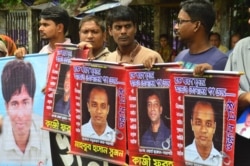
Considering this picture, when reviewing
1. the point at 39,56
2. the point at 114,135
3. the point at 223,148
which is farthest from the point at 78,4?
the point at 223,148

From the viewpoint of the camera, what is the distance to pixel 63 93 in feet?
15.5

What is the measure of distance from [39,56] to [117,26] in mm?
827

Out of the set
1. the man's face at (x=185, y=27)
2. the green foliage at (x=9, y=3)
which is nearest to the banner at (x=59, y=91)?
the man's face at (x=185, y=27)

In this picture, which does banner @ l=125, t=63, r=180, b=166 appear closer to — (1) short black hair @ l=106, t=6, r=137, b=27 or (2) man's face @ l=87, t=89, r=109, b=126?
(2) man's face @ l=87, t=89, r=109, b=126

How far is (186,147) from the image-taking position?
12.0 ft

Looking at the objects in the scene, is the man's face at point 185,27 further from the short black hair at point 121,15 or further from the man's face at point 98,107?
the man's face at point 98,107

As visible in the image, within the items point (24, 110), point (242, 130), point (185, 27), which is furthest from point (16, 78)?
point (242, 130)

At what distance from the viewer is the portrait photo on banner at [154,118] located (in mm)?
3844

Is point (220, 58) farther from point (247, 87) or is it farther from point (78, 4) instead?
point (78, 4)

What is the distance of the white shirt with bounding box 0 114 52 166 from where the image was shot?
5.00 meters

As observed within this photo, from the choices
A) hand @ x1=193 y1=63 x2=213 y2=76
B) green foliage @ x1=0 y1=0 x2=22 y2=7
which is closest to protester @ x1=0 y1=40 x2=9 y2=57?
hand @ x1=193 y1=63 x2=213 y2=76

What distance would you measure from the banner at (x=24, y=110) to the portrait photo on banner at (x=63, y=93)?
0.73 feet

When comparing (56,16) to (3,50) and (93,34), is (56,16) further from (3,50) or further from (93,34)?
(3,50)

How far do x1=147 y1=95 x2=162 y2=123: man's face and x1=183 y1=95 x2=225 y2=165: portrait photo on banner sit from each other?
0.27m
